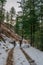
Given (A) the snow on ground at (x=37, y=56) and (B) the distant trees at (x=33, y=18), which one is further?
(B) the distant trees at (x=33, y=18)

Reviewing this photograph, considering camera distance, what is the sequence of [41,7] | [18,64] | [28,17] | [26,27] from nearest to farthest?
[18,64] < [41,7] < [28,17] < [26,27]

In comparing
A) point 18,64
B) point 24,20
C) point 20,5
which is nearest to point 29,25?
point 24,20

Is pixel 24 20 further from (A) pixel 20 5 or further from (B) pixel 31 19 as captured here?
(A) pixel 20 5

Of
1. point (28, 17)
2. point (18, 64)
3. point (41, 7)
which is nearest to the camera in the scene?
point (18, 64)

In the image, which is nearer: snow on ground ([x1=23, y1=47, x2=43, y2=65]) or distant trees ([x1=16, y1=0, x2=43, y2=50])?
snow on ground ([x1=23, y1=47, x2=43, y2=65])

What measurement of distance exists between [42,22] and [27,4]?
866cm

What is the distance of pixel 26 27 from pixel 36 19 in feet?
21.8

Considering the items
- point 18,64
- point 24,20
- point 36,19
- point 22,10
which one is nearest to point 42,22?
point 36,19

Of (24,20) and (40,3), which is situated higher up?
(40,3)

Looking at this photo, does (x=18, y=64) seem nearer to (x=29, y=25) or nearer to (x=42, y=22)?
(x=42, y=22)

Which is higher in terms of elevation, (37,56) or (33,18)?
(33,18)

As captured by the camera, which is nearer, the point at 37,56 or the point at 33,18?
the point at 37,56

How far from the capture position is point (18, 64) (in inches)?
866

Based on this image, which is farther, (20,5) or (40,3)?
(20,5)
